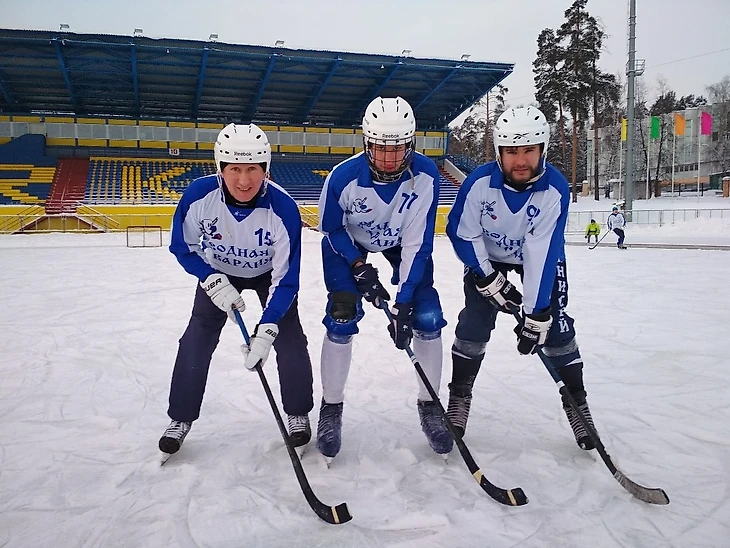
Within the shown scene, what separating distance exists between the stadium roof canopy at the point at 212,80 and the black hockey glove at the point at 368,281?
82.4 feet

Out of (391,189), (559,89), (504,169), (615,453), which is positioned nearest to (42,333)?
(391,189)

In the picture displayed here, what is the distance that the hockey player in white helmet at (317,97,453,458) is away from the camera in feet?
8.79

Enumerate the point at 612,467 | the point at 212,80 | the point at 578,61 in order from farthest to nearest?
1. the point at 578,61
2. the point at 212,80
3. the point at 612,467

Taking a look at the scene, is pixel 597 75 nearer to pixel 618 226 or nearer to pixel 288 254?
pixel 618 226

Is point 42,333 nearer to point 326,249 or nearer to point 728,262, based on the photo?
point 326,249

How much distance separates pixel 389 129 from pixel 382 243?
0.62 metres

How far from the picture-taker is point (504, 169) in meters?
2.73

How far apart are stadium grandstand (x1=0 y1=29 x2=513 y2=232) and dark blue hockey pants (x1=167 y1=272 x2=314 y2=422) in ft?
64.3

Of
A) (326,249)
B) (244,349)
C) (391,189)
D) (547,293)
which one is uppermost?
(391,189)

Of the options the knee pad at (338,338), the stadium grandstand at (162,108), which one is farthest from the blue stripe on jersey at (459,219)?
the stadium grandstand at (162,108)

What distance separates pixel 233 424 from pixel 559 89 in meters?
35.4

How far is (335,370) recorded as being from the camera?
2900 mm

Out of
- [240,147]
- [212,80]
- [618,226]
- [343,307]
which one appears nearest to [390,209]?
[343,307]

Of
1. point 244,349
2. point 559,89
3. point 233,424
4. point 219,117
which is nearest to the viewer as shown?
point 244,349
